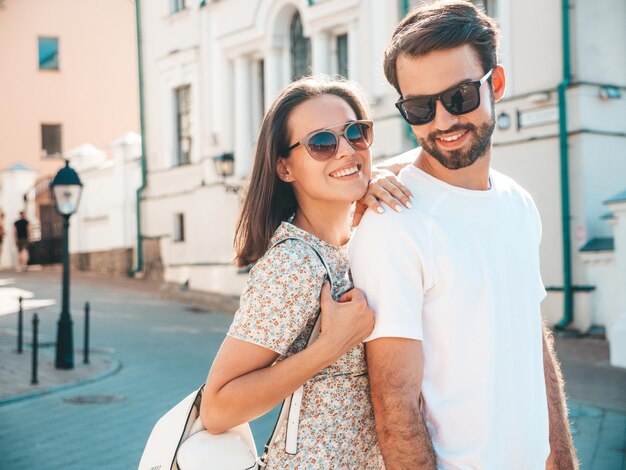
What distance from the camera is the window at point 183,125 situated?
2358 cm

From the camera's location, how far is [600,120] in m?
14.1

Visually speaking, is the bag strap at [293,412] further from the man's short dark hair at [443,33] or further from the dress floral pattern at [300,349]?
the man's short dark hair at [443,33]

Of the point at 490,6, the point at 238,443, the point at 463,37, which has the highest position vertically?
the point at 490,6

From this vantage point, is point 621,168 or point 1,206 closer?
point 621,168

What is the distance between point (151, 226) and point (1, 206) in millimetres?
9056

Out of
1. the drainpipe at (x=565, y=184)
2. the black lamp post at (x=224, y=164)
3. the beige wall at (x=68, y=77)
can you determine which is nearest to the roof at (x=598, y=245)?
the drainpipe at (x=565, y=184)

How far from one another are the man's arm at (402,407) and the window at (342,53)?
55.1ft

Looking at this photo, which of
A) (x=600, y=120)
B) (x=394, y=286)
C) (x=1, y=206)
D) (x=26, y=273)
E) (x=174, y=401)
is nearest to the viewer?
(x=394, y=286)

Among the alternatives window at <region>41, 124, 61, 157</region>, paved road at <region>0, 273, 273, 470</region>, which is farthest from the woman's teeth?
window at <region>41, 124, 61, 157</region>

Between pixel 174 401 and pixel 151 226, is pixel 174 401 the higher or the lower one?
the lower one

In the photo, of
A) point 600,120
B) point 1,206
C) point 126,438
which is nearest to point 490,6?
point 600,120

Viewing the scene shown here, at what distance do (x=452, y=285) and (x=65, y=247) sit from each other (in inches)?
424

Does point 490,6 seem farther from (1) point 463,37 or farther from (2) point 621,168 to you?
(1) point 463,37

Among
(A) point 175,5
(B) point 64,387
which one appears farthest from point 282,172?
(A) point 175,5
